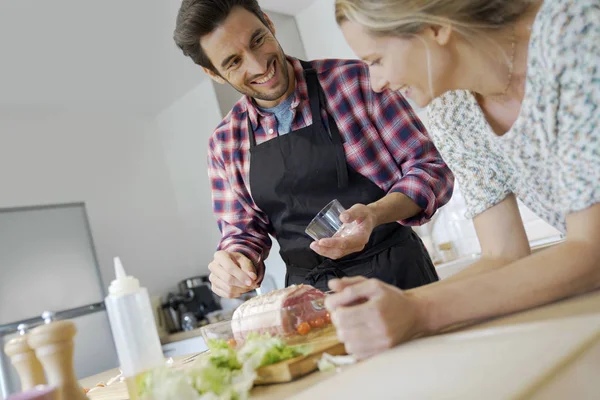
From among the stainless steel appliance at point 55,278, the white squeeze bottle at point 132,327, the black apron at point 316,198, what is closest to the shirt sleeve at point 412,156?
the black apron at point 316,198

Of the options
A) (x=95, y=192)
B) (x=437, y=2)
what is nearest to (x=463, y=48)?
(x=437, y=2)

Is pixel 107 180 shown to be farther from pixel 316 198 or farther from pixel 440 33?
pixel 440 33

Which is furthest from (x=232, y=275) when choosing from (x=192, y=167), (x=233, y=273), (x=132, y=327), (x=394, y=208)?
(x=192, y=167)

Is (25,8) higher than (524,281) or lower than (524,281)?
higher

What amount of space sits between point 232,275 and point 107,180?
3.27 m

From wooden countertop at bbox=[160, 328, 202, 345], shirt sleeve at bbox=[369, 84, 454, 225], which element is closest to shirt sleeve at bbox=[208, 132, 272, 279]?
shirt sleeve at bbox=[369, 84, 454, 225]

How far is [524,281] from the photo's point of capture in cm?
95

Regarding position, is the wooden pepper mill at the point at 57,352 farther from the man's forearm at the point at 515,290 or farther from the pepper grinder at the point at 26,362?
the man's forearm at the point at 515,290

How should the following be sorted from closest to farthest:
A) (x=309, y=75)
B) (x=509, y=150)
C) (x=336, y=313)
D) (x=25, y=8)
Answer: (x=336, y=313), (x=509, y=150), (x=309, y=75), (x=25, y=8)

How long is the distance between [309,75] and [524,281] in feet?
3.81

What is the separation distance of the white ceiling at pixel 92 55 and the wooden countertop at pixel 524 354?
2.72 m

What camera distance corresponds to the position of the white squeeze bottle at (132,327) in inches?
37.3

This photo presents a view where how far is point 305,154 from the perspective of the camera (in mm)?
1864

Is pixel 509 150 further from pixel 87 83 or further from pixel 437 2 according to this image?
pixel 87 83
